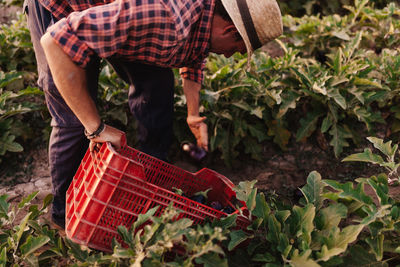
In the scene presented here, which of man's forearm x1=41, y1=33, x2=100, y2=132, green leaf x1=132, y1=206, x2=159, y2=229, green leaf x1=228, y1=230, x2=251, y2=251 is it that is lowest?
green leaf x1=228, y1=230, x2=251, y2=251

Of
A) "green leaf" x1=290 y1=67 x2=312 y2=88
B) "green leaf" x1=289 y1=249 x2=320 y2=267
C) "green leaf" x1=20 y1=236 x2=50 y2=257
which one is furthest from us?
"green leaf" x1=290 y1=67 x2=312 y2=88

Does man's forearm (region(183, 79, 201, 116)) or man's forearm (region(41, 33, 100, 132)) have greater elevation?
man's forearm (region(41, 33, 100, 132))

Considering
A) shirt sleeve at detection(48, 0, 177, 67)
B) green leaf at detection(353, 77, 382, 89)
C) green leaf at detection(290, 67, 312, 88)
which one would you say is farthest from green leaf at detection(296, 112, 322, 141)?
shirt sleeve at detection(48, 0, 177, 67)

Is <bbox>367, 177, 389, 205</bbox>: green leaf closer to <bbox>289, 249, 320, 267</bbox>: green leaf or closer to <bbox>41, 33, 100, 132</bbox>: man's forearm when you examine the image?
<bbox>289, 249, 320, 267</bbox>: green leaf

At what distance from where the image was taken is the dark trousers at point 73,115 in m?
2.55

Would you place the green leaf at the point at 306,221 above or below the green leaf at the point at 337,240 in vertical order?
below

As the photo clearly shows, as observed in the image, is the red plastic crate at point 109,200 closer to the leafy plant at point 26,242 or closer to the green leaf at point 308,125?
the leafy plant at point 26,242

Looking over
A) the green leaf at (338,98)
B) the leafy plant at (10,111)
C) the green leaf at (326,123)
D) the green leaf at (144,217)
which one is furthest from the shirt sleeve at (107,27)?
the green leaf at (326,123)

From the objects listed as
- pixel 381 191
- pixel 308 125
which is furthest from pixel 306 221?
pixel 308 125

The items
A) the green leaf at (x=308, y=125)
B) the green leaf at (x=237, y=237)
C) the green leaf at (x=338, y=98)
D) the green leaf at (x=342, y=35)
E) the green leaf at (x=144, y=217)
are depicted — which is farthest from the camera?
the green leaf at (x=342, y=35)

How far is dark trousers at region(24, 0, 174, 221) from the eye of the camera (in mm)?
2555

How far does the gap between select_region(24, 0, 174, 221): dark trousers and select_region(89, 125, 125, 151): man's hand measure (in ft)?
1.00

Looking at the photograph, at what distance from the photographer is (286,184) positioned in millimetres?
3803

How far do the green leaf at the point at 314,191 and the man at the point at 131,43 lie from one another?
100cm
